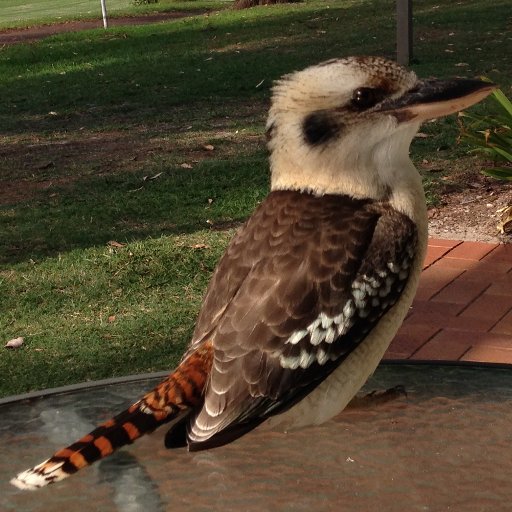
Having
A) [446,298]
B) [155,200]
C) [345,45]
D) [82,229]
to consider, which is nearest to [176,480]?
[446,298]

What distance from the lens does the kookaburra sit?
88.9 inches

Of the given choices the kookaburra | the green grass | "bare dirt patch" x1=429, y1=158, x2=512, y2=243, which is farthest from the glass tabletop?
the green grass

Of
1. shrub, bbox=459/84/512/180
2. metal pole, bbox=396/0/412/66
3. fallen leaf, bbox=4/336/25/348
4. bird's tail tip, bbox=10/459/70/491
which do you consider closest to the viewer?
bird's tail tip, bbox=10/459/70/491

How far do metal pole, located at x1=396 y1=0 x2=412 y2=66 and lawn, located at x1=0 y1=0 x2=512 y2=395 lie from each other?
405 millimetres

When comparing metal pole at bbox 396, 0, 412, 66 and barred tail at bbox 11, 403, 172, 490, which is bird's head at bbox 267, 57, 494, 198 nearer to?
barred tail at bbox 11, 403, 172, 490

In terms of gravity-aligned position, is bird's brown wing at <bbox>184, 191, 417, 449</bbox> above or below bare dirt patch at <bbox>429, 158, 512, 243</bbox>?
above

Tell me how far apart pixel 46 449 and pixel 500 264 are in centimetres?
377

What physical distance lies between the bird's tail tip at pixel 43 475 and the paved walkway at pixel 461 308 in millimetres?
2843

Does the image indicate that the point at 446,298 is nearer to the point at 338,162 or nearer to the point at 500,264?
the point at 500,264

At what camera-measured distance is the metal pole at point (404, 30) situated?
10.7m

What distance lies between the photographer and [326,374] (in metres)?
2.40

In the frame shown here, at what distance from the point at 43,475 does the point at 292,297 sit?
650 millimetres

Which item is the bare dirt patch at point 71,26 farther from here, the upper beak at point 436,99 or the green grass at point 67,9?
the upper beak at point 436,99

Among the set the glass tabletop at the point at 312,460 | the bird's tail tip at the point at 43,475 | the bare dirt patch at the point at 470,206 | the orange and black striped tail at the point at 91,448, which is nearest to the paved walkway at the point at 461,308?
the bare dirt patch at the point at 470,206
